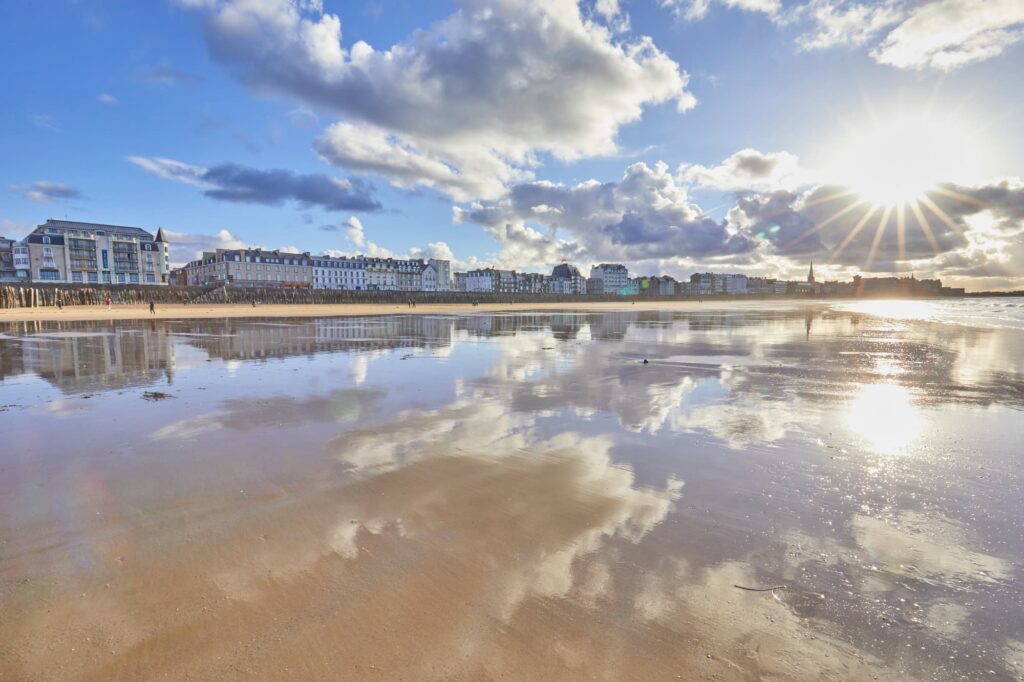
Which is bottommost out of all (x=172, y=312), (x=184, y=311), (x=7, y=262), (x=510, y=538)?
(x=510, y=538)

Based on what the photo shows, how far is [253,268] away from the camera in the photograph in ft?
429

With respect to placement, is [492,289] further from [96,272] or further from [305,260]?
[96,272]

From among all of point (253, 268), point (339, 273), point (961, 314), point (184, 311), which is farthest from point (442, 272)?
point (961, 314)

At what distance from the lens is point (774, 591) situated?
3301mm

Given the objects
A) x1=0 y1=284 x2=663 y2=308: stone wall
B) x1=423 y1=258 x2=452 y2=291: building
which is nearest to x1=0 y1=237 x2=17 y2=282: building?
x1=0 y1=284 x2=663 y2=308: stone wall

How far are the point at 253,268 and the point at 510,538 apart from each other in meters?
147

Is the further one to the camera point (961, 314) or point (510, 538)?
point (961, 314)

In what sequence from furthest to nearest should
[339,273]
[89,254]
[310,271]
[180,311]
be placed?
[339,273] < [310,271] < [89,254] < [180,311]

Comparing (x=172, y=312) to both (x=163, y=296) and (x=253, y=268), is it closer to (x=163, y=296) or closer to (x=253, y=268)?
(x=163, y=296)

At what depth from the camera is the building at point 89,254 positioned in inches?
3812

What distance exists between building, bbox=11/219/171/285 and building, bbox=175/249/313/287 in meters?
14.3

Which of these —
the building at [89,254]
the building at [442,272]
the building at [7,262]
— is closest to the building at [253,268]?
the building at [89,254]

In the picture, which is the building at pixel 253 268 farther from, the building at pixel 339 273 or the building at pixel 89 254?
the building at pixel 89 254

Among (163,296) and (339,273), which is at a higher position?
(339,273)
